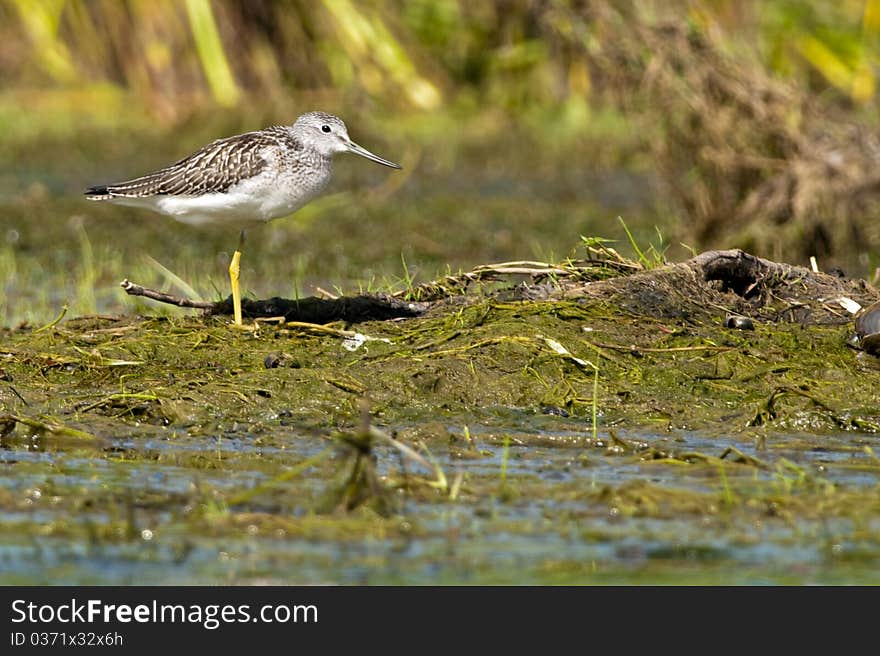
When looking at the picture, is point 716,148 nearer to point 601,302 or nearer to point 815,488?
point 601,302

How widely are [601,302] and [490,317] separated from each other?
1.85 feet

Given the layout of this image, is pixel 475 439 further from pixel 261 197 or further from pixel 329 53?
pixel 329 53

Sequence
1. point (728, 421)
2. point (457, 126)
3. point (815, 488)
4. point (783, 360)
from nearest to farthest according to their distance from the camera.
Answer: point (815, 488), point (728, 421), point (783, 360), point (457, 126)

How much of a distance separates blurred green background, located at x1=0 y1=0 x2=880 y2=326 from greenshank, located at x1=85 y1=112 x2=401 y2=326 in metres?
0.62

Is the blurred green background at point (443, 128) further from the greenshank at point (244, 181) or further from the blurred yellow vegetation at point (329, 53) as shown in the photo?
the greenshank at point (244, 181)

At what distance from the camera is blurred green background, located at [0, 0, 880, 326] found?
11375 mm

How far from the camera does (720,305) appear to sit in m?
8.11

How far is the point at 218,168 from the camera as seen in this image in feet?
26.6

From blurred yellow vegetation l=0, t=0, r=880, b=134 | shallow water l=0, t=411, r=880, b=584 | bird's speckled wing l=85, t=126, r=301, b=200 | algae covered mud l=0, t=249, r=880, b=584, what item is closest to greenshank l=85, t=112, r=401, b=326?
bird's speckled wing l=85, t=126, r=301, b=200

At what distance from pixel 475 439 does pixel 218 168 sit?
2.42 metres

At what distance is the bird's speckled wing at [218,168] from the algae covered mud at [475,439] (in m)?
0.71

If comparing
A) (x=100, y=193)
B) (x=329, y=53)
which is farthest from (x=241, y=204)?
(x=329, y=53)

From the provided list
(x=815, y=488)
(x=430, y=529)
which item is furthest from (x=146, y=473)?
(x=815, y=488)

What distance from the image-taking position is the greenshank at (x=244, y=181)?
26.4 feet
